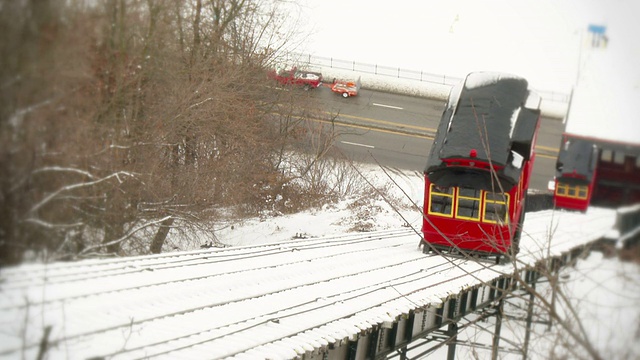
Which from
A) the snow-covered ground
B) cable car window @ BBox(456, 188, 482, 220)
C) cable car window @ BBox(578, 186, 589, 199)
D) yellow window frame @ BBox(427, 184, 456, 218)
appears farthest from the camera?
yellow window frame @ BBox(427, 184, 456, 218)

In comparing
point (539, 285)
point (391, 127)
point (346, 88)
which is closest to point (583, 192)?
point (539, 285)

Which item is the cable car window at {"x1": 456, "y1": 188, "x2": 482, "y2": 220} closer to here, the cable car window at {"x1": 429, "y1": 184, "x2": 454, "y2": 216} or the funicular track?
the cable car window at {"x1": 429, "y1": 184, "x2": 454, "y2": 216}

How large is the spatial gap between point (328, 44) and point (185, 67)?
56.0ft

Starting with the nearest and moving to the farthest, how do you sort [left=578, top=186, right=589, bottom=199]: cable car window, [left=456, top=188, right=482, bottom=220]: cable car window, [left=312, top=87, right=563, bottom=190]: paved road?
[left=578, top=186, right=589, bottom=199]: cable car window → [left=456, top=188, right=482, bottom=220]: cable car window → [left=312, top=87, right=563, bottom=190]: paved road

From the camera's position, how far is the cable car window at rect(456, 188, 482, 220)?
1972cm

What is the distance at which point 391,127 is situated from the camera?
3866cm

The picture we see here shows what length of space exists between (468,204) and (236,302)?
928 cm

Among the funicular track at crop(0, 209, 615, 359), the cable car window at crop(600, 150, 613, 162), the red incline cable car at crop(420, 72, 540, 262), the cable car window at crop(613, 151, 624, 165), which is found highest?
the cable car window at crop(613, 151, 624, 165)

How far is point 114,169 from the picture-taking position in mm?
14656

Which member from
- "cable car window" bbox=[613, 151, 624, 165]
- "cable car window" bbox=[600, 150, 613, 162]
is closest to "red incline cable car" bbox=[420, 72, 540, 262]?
"cable car window" bbox=[600, 150, 613, 162]

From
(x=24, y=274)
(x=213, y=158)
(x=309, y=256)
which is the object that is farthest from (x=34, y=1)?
(x=213, y=158)

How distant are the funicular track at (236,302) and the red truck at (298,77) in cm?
1689

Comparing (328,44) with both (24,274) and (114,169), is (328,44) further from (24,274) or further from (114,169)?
(24,274)

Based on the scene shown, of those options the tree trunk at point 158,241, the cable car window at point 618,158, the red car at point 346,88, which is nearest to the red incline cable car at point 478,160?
the tree trunk at point 158,241
